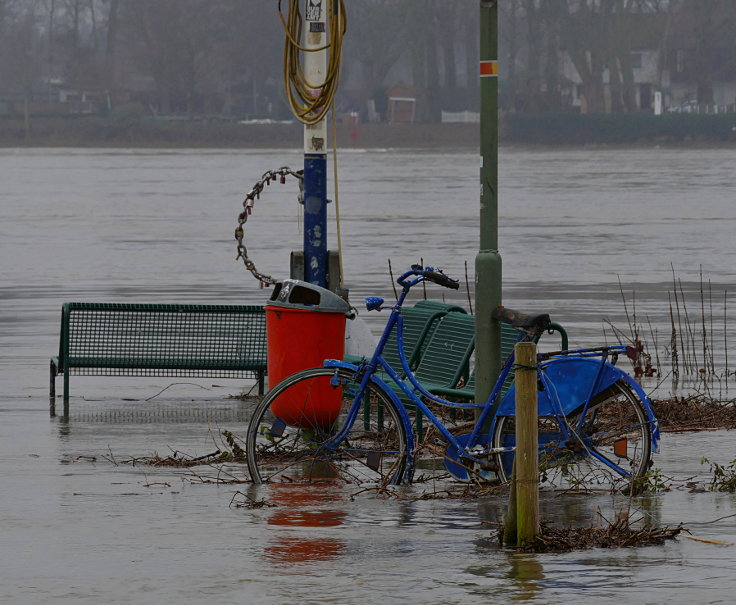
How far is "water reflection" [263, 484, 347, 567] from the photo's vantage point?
7277mm

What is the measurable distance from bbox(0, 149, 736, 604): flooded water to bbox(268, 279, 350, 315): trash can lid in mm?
983

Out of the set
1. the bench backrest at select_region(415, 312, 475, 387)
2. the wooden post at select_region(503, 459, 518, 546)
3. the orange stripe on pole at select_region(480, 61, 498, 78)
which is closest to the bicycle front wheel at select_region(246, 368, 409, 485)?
the bench backrest at select_region(415, 312, 475, 387)

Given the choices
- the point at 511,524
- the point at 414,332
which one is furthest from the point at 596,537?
the point at 414,332

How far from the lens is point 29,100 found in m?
162

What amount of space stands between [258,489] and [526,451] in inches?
77.5

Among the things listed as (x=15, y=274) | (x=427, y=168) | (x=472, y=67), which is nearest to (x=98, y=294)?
(x=15, y=274)

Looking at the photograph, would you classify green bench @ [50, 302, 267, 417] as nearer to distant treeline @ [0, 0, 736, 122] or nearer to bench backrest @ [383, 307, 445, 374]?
bench backrest @ [383, 307, 445, 374]

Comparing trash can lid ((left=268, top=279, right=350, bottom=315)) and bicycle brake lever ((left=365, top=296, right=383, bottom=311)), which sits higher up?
bicycle brake lever ((left=365, top=296, right=383, bottom=311))

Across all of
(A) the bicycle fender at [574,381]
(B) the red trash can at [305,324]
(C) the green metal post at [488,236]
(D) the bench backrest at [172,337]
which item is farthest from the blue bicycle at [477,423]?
(D) the bench backrest at [172,337]

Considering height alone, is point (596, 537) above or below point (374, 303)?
below

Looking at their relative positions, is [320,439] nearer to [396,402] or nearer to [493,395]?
[396,402]

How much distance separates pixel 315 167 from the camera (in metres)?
11.7

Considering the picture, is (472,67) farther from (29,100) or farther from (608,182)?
(608,182)

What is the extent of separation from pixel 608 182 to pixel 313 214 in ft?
188
